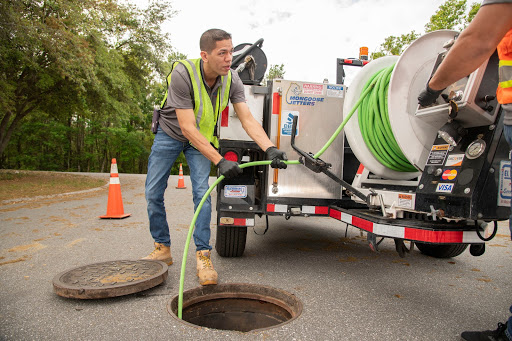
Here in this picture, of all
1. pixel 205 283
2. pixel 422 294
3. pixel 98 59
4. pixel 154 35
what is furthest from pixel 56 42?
pixel 422 294

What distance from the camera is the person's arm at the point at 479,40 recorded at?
1679 millimetres

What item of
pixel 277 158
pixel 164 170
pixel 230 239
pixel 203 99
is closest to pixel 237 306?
pixel 230 239

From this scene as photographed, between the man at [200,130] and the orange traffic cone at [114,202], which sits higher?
the man at [200,130]

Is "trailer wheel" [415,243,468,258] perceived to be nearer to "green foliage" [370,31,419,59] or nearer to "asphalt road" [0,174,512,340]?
"asphalt road" [0,174,512,340]

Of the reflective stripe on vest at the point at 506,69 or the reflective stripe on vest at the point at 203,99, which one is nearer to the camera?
the reflective stripe on vest at the point at 506,69

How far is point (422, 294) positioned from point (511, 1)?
226 cm

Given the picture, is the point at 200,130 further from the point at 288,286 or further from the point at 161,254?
the point at 288,286

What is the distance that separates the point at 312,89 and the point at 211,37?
1.18 metres

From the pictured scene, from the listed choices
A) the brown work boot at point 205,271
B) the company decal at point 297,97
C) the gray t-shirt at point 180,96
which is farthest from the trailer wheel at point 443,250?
→ the gray t-shirt at point 180,96

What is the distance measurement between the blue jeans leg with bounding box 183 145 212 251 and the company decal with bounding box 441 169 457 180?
1868 mm

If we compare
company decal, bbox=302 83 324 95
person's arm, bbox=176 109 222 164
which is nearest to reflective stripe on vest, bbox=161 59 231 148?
person's arm, bbox=176 109 222 164

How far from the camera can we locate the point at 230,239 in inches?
150

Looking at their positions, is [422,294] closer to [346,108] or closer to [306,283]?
[306,283]

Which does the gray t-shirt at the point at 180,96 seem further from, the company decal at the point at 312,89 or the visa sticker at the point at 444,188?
the visa sticker at the point at 444,188
